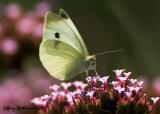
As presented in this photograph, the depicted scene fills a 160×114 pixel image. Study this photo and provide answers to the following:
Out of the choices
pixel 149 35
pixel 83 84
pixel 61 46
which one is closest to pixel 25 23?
pixel 149 35

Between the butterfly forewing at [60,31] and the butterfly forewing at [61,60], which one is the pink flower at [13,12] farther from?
the butterfly forewing at [60,31]

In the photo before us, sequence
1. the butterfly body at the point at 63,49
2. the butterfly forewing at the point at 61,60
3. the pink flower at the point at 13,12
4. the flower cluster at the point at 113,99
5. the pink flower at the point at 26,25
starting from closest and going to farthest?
1. the flower cluster at the point at 113,99
2. the butterfly body at the point at 63,49
3. the butterfly forewing at the point at 61,60
4. the pink flower at the point at 26,25
5. the pink flower at the point at 13,12

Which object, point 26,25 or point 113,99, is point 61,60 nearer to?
point 113,99

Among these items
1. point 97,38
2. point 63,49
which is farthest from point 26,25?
point 63,49

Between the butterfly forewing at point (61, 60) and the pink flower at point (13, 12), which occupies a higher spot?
the pink flower at point (13, 12)

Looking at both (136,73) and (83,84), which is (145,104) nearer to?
(83,84)

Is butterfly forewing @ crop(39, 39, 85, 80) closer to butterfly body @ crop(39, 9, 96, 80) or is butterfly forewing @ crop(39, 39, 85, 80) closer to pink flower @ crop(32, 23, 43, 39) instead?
butterfly body @ crop(39, 9, 96, 80)

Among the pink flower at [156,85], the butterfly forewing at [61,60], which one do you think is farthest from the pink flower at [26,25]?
the butterfly forewing at [61,60]
